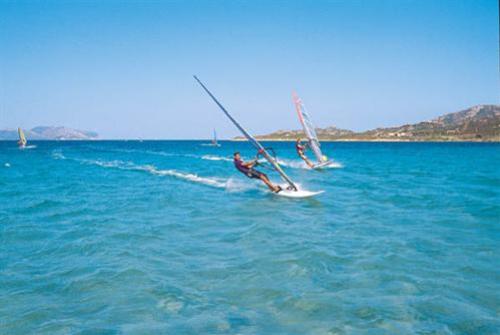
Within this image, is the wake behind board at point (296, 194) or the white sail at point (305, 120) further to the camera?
the white sail at point (305, 120)

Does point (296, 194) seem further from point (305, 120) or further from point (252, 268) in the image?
point (305, 120)

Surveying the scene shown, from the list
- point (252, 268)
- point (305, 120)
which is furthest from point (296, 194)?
point (305, 120)

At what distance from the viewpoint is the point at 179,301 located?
627 centimetres

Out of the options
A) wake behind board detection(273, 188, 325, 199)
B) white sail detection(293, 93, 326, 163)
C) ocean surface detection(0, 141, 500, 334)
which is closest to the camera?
ocean surface detection(0, 141, 500, 334)

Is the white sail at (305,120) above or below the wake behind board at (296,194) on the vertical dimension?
above

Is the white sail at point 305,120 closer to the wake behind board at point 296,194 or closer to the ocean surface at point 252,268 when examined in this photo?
the wake behind board at point 296,194

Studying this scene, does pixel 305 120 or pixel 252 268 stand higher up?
pixel 305 120

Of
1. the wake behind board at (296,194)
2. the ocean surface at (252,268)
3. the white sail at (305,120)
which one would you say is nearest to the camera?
the ocean surface at (252,268)

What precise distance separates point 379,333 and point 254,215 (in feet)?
28.6

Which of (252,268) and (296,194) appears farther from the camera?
(296,194)

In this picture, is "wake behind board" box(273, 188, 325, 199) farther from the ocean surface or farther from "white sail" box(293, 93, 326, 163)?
"white sail" box(293, 93, 326, 163)

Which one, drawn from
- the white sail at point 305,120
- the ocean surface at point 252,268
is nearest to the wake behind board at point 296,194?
the ocean surface at point 252,268

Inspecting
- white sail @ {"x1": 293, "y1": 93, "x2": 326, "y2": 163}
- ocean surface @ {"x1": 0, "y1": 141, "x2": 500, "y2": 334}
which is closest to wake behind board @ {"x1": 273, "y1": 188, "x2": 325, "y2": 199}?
ocean surface @ {"x1": 0, "y1": 141, "x2": 500, "y2": 334}

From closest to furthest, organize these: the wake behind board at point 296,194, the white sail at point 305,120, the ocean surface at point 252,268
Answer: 1. the ocean surface at point 252,268
2. the wake behind board at point 296,194
3. the white sail at point 305,120
